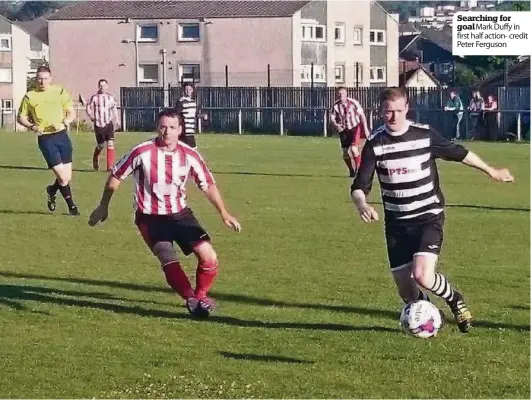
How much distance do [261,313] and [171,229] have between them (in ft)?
3.26

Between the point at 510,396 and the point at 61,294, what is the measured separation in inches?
194

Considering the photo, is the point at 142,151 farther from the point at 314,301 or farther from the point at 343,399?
the point at 343,399

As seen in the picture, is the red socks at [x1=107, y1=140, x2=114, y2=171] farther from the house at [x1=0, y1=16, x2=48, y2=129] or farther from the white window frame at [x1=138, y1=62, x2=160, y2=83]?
the house at [x1=0, y1=16, x2=48, y2=129]

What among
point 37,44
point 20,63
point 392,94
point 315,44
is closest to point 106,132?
point 392,94

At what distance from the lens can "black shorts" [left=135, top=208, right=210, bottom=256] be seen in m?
10.1

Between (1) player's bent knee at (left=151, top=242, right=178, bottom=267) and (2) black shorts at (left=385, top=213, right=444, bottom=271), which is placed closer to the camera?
(2) black shorts at (left=385, top=213, right=444, bottom=271)

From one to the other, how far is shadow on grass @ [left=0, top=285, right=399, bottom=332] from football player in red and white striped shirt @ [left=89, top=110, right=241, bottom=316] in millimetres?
205

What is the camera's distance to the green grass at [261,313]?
7898 millimetres

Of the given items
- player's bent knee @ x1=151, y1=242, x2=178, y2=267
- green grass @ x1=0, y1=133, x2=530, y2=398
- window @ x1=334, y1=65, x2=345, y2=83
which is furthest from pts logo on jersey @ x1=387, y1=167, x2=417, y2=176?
window @ x1=334, y1=65, x2=345, y2=83

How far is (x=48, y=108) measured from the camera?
57.1ft

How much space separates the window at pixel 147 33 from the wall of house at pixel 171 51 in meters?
0.19

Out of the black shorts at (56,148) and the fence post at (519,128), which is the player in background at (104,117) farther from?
the fence post at (519,128)

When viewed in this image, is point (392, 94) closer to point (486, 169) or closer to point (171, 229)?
point (486, 169)

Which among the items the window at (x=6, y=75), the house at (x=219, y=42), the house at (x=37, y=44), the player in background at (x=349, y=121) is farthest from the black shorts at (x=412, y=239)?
the window at (x=6, y=75)
